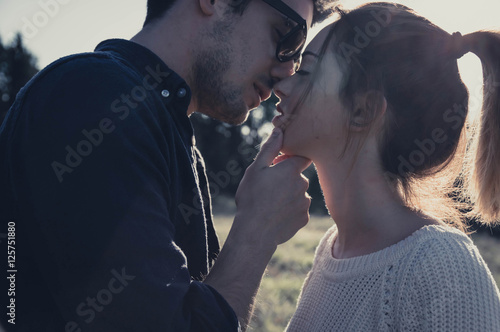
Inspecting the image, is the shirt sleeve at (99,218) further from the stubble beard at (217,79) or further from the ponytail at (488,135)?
the ponytail at (488,135)

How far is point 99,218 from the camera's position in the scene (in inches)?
68.4

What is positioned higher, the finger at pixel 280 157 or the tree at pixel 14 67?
the finger at pixel 280 157

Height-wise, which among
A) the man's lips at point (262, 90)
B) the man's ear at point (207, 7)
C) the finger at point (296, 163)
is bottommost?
the finger at point (296, 163)

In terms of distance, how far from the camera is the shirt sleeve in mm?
1718

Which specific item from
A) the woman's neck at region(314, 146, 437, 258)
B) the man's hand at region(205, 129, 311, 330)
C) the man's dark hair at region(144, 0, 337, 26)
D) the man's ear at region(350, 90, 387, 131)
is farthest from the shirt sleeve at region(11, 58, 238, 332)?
the man's dark hair at region(144, 0, 337, 26)

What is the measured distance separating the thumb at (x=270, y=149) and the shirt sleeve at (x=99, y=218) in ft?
2.41

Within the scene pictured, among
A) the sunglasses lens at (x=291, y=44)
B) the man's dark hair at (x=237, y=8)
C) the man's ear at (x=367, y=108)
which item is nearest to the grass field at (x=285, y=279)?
the man's ear at (x=367, y=108)

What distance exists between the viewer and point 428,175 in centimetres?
250

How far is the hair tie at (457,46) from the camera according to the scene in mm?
2367

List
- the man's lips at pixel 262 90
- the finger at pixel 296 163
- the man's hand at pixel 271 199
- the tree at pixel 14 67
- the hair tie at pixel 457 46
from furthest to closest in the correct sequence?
the tree at pixel 14 67 < the man's lips at pixel 262 90 < the finger at pixel 296 163 < the hair tie at pixel 457 46 < the man's hand at pixel 271 199

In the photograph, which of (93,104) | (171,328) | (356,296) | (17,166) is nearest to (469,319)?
(356,296)

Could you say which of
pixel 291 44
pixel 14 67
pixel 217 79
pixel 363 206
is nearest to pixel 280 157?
pixel 363 206

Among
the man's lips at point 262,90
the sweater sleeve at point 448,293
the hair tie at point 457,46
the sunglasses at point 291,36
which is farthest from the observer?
the man's lips at point 262,90

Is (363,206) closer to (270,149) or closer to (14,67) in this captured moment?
→ (270,149)
